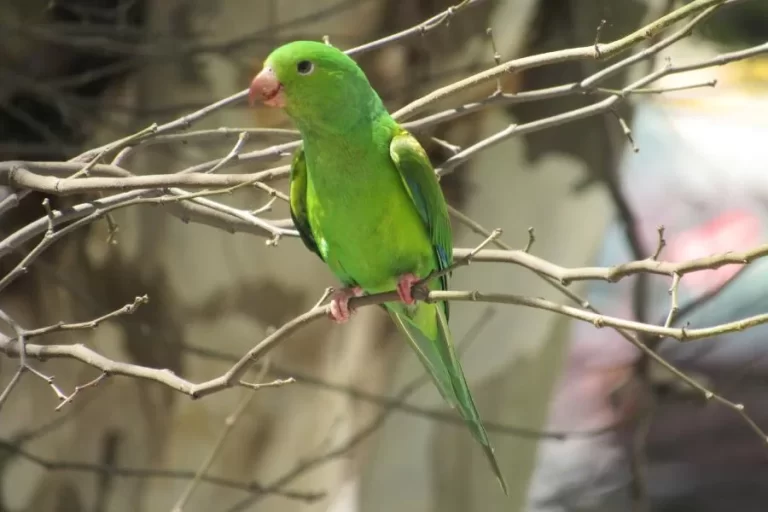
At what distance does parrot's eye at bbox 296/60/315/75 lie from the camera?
735 mm

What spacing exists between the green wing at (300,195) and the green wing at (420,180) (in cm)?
10

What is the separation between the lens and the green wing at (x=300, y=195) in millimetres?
851

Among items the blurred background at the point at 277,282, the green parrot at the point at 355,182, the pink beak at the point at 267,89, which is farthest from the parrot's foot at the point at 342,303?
the blurred background at the point at 277,282

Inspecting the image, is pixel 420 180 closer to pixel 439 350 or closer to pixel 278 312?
pixel 439 350

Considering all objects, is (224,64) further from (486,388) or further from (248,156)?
(486,388)

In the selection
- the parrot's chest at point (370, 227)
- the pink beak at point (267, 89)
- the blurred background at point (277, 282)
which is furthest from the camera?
the blurred background at point (277, 282)

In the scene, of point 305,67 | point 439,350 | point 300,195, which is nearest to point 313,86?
point 305,67

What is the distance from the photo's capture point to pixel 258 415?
146cm

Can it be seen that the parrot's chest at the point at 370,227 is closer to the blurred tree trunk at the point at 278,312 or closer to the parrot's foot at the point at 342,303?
the parrot's foot at the point at 342,303

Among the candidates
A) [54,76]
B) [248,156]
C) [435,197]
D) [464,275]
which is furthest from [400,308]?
[54,76]

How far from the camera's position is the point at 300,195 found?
0.86 metres

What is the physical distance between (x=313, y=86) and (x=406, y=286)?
22cm

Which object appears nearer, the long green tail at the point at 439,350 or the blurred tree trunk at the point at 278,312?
the long green tail at the point at 439,350

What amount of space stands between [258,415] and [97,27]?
711 mm
